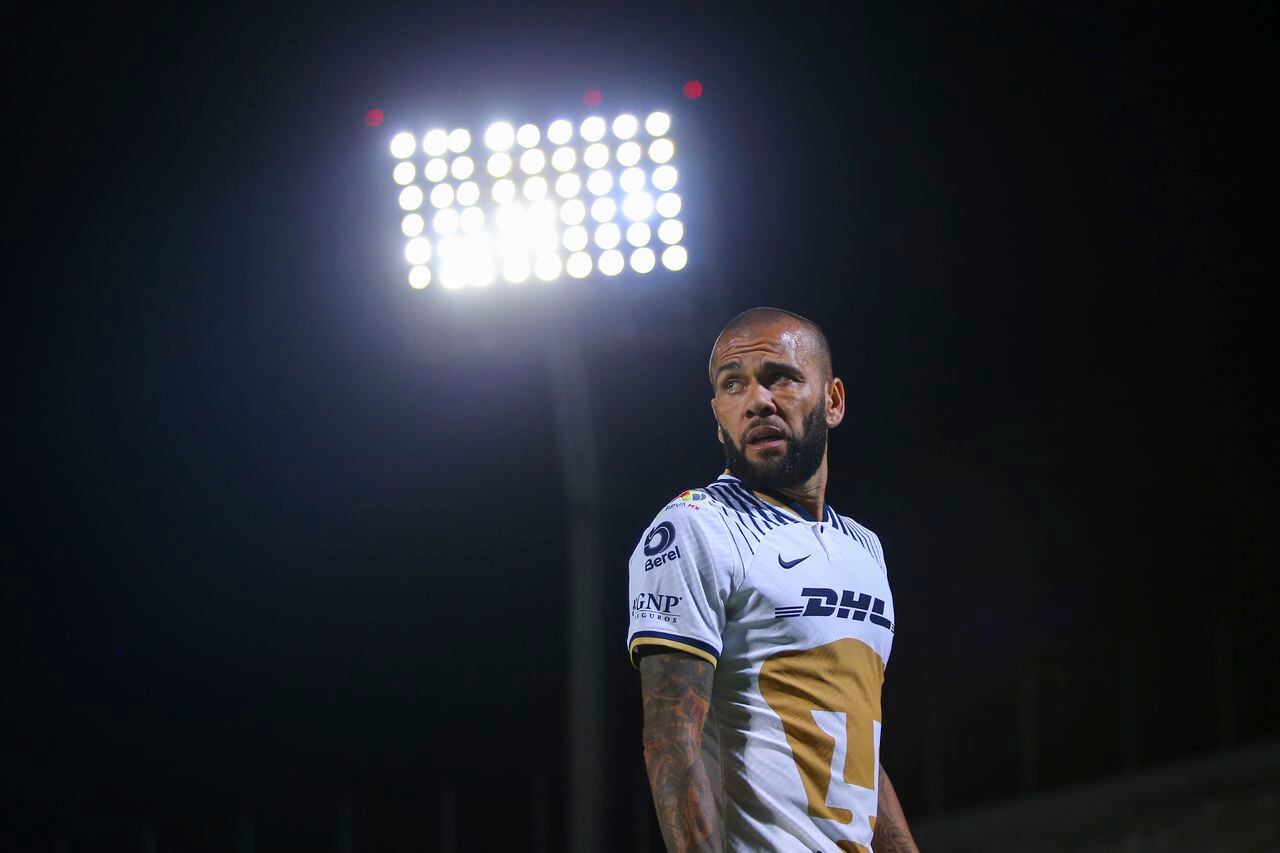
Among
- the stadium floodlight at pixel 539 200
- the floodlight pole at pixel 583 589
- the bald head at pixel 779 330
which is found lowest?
the floodlight pole at pixel 583 589

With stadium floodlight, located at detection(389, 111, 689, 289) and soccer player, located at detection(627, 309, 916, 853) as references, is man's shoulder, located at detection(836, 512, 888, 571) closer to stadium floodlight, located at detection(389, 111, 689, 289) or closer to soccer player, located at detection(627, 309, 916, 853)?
soccer player, located at detection(627, 309, 916, 853)

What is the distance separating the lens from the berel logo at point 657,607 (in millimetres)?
1652

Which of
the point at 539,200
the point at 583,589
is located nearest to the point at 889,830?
the point at 583,589

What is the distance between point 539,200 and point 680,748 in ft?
12.9

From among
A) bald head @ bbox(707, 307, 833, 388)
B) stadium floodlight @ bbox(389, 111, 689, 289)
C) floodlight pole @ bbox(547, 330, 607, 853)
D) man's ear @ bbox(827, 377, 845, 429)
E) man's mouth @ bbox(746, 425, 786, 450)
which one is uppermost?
stadium floodlight @ bbox(389, 111, 689, 289)

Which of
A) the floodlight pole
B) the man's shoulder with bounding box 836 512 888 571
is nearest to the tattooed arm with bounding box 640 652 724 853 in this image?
the man's shoulder with bounding box 836 512 888 571

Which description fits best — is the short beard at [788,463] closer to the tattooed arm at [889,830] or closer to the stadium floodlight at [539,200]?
the tattooed arm at [889,830]

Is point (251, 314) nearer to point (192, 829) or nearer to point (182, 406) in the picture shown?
point (182, 406)

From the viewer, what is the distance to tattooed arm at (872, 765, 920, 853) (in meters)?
1.90

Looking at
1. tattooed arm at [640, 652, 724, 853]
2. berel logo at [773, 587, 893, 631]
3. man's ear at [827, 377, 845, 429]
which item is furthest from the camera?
man's ear at [827, 377, 845, 429]

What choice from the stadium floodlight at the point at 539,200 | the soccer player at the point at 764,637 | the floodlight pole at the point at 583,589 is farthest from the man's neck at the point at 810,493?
the stadium floodlight at the point at 539,200

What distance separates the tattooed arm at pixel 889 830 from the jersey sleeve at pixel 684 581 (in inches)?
17.0

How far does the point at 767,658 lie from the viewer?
1716 millimetres

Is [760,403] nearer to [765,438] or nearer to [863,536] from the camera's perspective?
[765,438]
